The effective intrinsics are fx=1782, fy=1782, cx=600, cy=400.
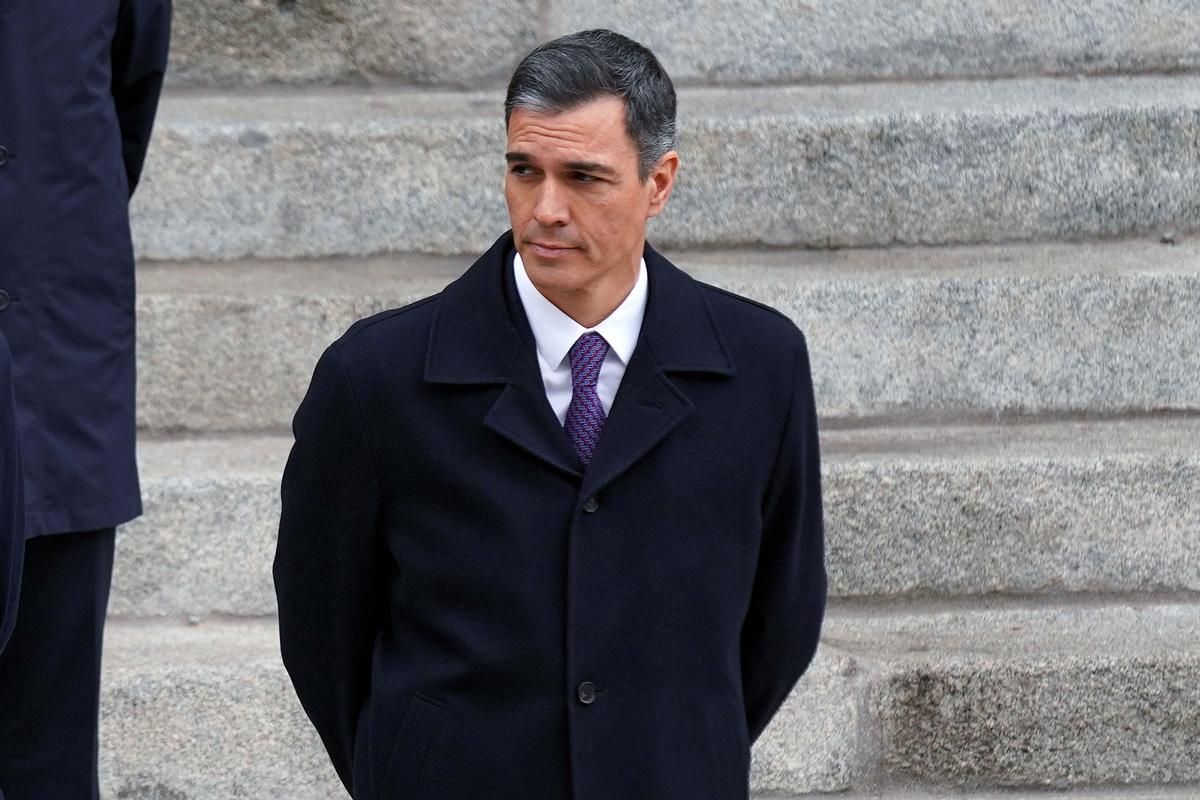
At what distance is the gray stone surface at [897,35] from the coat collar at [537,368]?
6.84 ft

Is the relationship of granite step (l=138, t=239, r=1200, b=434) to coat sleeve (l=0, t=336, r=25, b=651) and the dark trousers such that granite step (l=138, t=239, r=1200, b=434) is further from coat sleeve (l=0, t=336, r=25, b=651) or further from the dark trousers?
coat sleeve (l=0, t=336, r=25, b=651)

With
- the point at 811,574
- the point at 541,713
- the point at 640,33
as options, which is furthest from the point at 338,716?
the point at 640,33

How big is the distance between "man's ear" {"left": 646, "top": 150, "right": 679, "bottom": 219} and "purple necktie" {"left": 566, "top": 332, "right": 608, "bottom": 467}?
21 cm

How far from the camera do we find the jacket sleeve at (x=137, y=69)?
11.3 feet

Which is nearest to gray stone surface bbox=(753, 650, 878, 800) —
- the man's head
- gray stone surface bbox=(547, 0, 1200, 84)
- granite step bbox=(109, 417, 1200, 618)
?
granite step bbox=(109, 417, 1200, 618)

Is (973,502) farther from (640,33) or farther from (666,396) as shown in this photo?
(666,396)

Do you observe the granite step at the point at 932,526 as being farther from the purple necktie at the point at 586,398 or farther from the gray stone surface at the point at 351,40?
the purple necktie at the point at 586,398

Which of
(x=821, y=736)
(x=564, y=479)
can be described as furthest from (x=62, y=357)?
(x=821, y=736)

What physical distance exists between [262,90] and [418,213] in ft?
1.81

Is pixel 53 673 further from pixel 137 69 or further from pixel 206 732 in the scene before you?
pixel 137 69

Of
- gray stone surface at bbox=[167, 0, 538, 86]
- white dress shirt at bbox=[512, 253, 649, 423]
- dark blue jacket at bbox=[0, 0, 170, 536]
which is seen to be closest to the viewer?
white dress shirt at bbox=[512, 253, 649, 423]

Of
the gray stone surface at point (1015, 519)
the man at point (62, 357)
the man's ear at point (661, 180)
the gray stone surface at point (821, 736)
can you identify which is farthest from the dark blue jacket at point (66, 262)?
the gray stone surface at point (1015, 519)

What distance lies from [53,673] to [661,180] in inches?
58.9

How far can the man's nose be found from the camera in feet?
7.75
